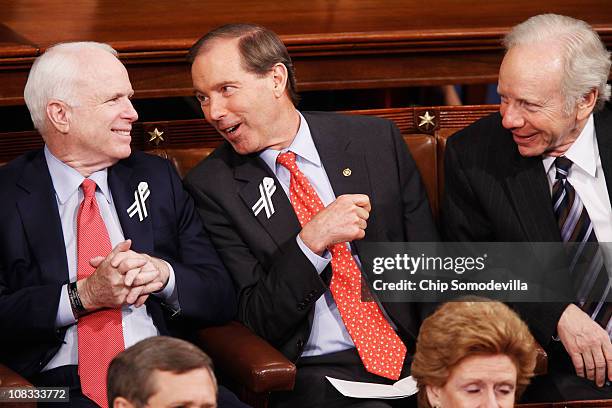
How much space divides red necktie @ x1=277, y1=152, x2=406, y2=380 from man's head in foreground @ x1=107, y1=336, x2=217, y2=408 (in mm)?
836

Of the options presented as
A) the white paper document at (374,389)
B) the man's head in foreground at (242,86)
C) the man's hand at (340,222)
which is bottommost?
the white paper document at (374,389)

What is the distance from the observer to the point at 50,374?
2426 mm

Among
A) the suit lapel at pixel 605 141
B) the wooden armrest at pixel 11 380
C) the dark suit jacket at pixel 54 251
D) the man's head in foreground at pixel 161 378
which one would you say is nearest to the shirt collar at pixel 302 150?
the dark suit jacket at pixel 54 251

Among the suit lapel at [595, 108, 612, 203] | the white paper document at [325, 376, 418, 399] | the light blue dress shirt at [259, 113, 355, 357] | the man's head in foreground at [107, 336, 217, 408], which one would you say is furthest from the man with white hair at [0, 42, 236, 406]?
the suit lapel at [595, 108, 612, 203]

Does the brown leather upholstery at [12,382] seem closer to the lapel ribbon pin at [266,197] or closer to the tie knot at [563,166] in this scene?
the lapel ribbon pin at [266,197]

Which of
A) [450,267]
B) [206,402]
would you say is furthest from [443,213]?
[206,402]

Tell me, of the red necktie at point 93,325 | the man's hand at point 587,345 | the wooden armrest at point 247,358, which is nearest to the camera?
the wooden armrest at point 247,358

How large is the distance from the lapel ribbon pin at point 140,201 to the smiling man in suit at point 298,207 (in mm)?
149

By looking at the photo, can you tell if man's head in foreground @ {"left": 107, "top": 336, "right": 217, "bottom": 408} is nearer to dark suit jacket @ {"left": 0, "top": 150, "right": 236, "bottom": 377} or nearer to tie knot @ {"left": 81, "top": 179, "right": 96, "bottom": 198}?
dark suit jacket @ {"left": 0, "top": 150, "right": 236, "bottom": 377}

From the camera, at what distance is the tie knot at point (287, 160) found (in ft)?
8.79

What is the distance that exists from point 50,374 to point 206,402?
2.60ft

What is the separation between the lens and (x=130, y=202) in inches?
101

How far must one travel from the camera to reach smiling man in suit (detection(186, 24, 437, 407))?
8.29 ft

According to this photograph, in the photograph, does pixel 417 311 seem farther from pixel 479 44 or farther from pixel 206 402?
pixel 206 402
